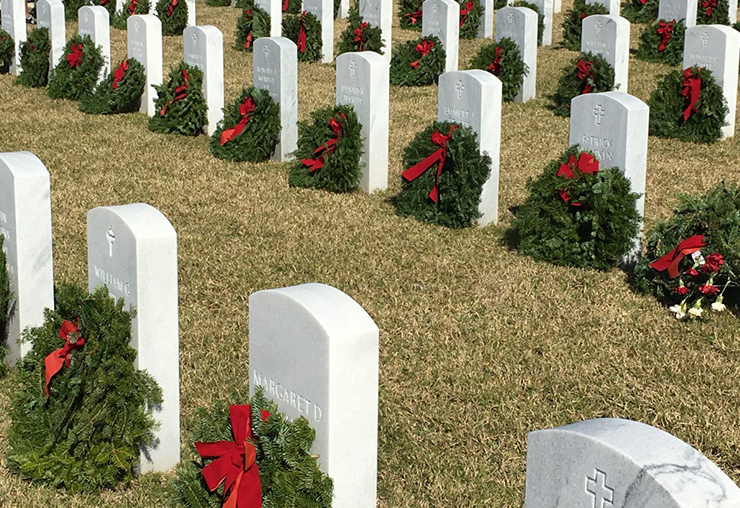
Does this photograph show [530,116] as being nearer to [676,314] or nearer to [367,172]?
[367,172]

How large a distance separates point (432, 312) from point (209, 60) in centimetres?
603

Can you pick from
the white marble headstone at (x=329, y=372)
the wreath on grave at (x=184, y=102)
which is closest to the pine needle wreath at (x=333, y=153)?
the wreath on grave at (x=184, y=102)

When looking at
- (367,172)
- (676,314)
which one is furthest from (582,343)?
(367,172)

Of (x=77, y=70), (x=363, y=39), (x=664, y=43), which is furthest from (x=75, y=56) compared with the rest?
(x=664, y=43)

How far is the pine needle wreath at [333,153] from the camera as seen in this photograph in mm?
9961

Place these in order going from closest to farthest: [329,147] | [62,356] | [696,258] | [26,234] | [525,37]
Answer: [62,356]
[26,234]
[696,258]
[329,147]
[525,37]

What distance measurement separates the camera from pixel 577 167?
26.2ft

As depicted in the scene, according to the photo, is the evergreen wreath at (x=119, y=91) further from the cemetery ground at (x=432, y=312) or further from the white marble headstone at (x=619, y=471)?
the white marble headstone at (x=619, y=471)

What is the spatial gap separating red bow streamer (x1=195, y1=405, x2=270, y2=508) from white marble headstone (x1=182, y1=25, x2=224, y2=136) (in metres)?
8.30

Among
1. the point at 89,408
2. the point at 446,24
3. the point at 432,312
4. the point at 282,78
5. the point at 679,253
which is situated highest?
the point at 446,24

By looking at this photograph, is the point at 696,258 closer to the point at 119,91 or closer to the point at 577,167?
the point at 577,167

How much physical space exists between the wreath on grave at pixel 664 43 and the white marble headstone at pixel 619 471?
537 inches

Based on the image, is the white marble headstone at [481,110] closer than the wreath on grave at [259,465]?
No

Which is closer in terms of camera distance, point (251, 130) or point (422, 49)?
point (251, 130)
